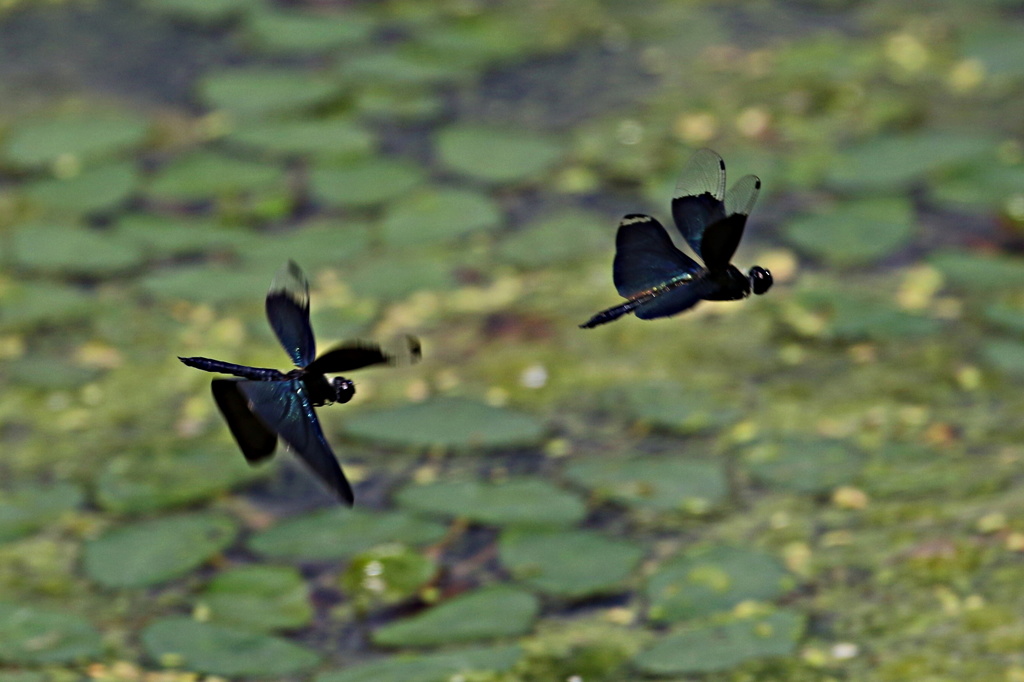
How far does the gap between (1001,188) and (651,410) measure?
120 centimetres

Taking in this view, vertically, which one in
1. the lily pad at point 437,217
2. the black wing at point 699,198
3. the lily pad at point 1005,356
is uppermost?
the lily pad at point 437,217

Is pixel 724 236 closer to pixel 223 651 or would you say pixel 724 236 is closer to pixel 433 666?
pixel 433 666

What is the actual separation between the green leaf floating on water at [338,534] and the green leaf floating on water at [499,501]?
0.13ft

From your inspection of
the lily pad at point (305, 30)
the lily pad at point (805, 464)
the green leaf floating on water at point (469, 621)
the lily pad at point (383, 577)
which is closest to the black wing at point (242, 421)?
the green leaf floating on water at point (469, 621)

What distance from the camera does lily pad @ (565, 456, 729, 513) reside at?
2785 millimetres

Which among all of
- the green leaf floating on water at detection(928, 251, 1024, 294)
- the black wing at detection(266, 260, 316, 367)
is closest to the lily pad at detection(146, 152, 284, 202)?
the green leaf floating on water at detection(928, 251, 1024, 294)

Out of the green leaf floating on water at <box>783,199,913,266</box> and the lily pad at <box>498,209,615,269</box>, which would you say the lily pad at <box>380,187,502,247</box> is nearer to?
the lily pad at <box>498,209,615,269</box>

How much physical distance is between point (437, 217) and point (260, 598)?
137 cm

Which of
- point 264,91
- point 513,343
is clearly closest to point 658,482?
point 513,343

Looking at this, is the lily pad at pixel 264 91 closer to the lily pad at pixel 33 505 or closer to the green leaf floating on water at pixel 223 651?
the lily pad at pixel 33 505

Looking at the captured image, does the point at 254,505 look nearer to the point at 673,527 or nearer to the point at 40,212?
the point at 673,527

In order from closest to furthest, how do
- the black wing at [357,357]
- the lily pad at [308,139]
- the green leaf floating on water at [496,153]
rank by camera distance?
the black wing at [357,357]
the green leaf floating on water at [496,153]
the lily pad at [308,139]

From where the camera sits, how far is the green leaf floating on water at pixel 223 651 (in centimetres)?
235

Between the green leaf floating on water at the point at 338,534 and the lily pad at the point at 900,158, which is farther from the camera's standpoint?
the lily pad at the point at 900,158
